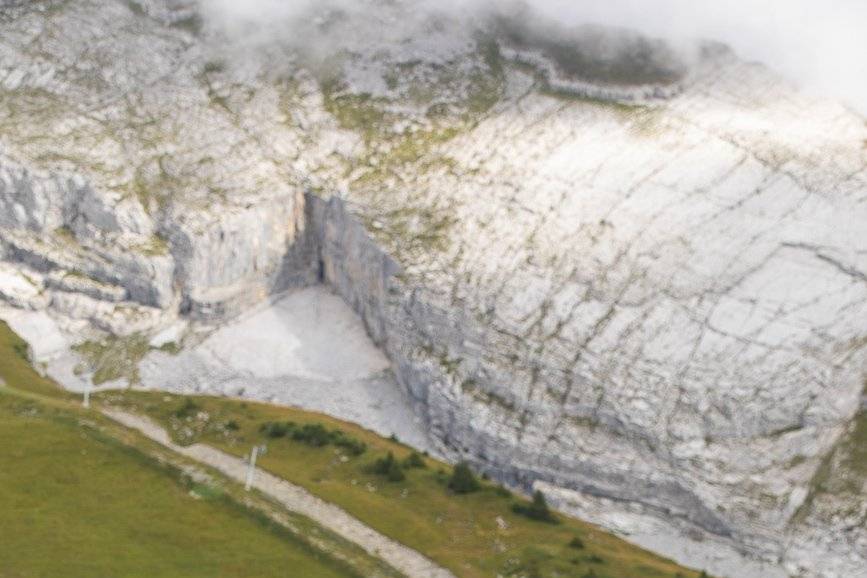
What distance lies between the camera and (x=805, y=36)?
12950 centimetres

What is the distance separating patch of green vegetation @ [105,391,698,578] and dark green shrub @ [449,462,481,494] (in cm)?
44

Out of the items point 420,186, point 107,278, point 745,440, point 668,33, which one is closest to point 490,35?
point 668,33

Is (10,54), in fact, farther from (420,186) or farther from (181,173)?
(420,186)

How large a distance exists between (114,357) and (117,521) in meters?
69.5

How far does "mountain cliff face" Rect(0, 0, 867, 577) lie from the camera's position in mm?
95500

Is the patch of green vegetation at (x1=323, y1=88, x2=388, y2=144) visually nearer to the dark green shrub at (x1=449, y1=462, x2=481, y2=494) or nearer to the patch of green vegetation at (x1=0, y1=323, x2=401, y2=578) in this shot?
the dark green shrub at (x1=449, y1=462, x2=481, y2=494)

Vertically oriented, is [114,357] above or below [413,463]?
below

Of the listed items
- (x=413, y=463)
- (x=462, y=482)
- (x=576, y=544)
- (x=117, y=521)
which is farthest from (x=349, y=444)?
(x=117, y=521)

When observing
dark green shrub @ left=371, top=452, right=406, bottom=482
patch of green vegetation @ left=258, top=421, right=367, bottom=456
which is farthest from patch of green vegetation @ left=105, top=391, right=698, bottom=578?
patch of green vegetation @ left=258, top=421, right=367, bottom=456

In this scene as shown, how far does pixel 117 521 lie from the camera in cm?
5262

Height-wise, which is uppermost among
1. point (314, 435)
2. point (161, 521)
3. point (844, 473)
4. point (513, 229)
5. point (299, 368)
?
point (513, 229)

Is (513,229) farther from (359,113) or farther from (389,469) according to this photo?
(389,469)

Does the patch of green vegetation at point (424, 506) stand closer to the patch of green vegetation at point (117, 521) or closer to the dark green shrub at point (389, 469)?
the dark green shrub at point (389, 469)

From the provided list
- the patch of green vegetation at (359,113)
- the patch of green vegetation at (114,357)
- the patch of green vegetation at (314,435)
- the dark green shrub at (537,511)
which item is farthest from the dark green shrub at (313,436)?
the patch of green vegetation at (359,113)
